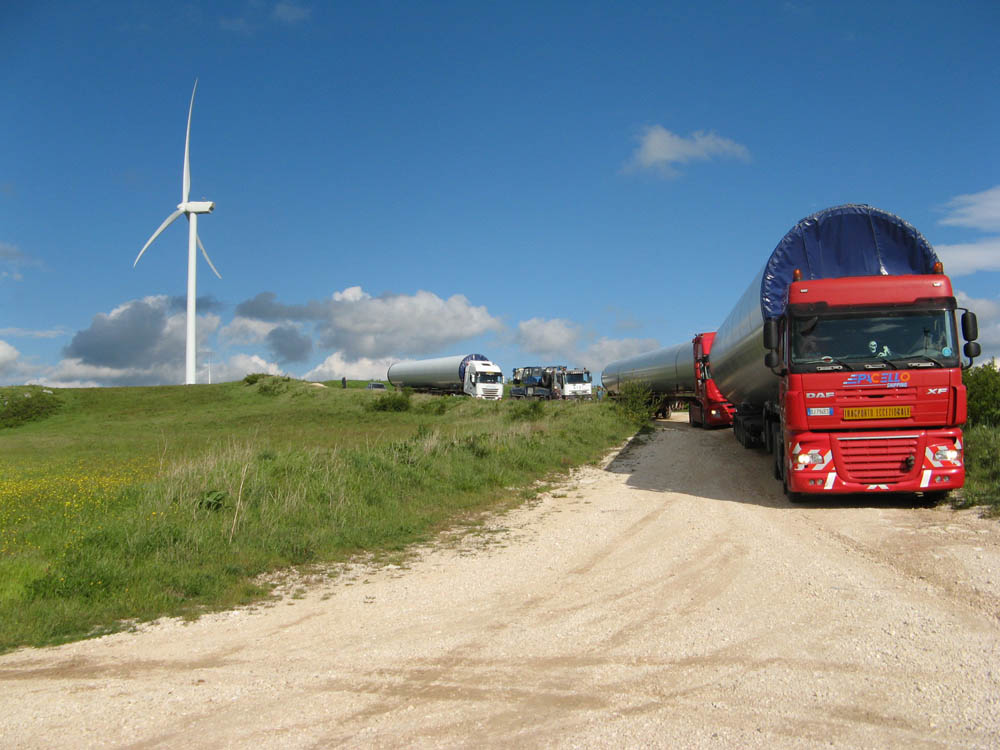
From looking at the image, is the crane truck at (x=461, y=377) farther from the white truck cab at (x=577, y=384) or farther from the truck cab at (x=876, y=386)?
the truck cab at (x=876, y=386)

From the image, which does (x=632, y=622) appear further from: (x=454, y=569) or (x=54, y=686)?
(x=54, y=686)

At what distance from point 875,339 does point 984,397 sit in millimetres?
6547

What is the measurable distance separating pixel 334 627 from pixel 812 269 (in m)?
10.5

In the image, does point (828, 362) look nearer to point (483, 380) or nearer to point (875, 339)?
point (875, 339)

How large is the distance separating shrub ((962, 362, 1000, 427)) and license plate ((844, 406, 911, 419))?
238 inches

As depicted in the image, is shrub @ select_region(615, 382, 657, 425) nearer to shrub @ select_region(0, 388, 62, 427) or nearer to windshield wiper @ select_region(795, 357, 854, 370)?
windshield wiper @ select_region(795, 357, 854, 370)

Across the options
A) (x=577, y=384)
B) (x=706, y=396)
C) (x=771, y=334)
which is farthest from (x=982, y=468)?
(x=577, y=384)

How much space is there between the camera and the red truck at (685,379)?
27.4m

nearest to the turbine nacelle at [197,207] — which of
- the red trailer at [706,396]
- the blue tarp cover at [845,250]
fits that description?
the red trailer at [706,396]

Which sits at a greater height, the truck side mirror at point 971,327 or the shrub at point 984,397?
the truck side mirror at point 971,327

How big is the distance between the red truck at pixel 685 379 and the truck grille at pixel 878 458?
1388 cm

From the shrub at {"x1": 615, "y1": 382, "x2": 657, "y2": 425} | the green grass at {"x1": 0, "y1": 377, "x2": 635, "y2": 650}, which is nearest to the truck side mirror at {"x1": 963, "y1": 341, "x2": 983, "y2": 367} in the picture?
the green grass at {"x1": 0, "y1": 377, "x2": 635, "y2": 650}

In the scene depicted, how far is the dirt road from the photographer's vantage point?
4230 millimetres

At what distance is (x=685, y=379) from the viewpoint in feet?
113
